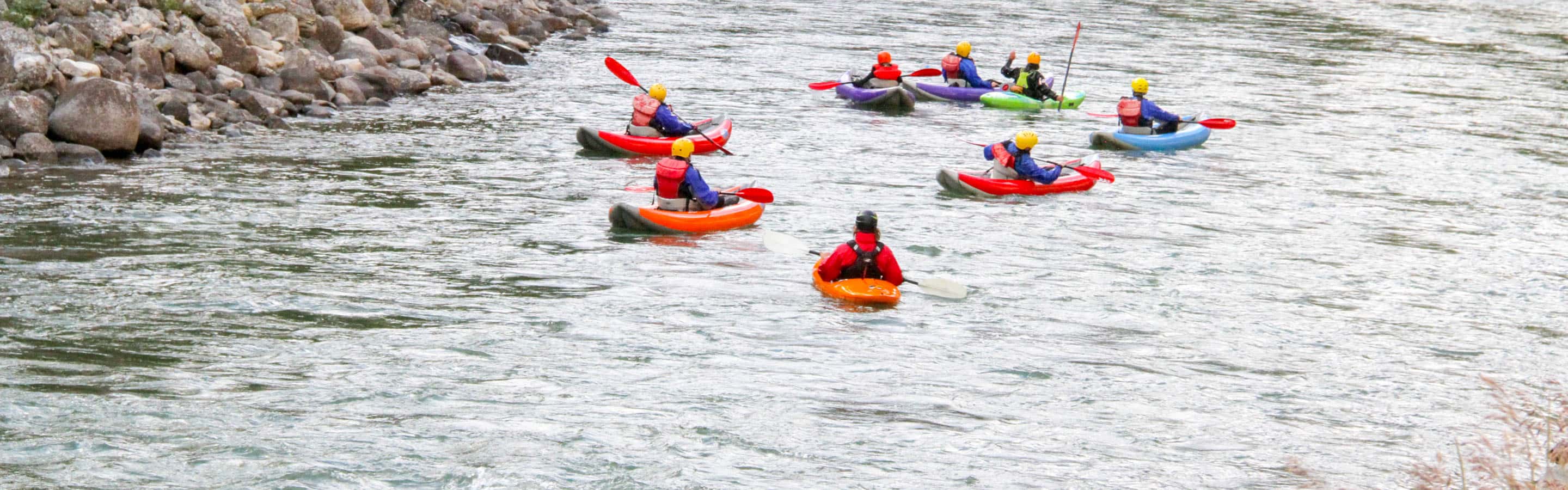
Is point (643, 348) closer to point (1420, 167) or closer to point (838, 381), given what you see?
point (838, 381)

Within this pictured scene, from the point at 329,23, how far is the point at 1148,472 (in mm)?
17275

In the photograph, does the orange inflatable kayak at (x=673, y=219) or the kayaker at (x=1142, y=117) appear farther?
the kayaker at (x=1142, y=117)

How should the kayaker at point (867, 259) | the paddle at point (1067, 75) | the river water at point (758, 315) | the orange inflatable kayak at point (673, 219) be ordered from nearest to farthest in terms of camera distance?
1. the river water at point (758, 315)
2. the kayaker at point (867, 259)
3. the orange inflatable kayak at point (673, 219)
4. the paddle at point (1067, 75)

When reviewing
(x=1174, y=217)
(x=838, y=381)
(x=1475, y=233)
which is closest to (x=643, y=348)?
(x=838, y=381)

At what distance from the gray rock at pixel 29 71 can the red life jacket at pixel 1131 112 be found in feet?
40.0

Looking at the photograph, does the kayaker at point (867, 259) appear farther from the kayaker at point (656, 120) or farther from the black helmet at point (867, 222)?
the kayaker at point (656, 120)

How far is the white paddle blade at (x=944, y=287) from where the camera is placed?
37.8 ft

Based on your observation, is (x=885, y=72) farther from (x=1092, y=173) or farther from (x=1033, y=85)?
(x=1092, y=173)

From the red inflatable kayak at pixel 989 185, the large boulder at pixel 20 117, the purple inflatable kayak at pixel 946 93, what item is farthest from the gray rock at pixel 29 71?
the purple inflatable kayak at pixel 946 93

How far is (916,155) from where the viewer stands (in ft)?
60.7

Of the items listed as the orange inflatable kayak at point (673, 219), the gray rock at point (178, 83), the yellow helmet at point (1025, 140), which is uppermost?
the yellow helmet at point (1025, 140)

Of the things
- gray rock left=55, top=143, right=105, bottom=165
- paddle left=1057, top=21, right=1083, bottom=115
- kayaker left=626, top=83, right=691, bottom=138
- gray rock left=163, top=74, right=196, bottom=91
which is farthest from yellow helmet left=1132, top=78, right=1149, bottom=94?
gray rock left=55, top=143, right=105, bottom=165

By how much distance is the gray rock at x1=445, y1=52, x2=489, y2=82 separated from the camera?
23656 mm

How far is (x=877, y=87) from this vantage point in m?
22.5
